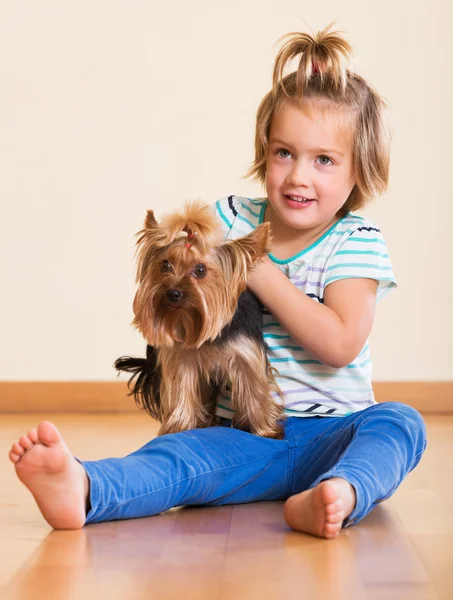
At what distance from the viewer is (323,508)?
163 centimetres

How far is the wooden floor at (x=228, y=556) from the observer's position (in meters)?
1.39

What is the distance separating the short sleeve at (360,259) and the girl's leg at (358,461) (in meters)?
0.30

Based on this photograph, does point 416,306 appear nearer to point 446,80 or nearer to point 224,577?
point 446,80

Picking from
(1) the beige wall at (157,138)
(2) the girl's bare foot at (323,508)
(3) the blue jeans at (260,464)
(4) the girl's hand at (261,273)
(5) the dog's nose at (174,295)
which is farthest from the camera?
(1) the beige wall at (157,138)

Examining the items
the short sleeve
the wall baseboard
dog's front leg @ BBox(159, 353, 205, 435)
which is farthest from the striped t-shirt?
the wall baseboard

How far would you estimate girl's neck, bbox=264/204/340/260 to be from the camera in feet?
7.09

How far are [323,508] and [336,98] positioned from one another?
0.92 metres

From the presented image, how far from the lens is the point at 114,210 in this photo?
3641 mm

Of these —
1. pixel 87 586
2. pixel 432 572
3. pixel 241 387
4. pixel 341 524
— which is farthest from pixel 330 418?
pixel 87 586

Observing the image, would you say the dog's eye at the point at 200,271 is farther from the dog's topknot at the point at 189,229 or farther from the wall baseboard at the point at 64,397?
the wall baseboard at the point at 64,397

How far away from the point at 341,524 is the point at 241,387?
44cm

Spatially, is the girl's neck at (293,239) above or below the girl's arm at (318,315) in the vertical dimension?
above

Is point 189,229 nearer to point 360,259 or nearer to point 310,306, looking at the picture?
point 310,306

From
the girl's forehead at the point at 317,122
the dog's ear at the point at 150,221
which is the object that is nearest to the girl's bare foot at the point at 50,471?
the dog's ear at the point at 150,221
